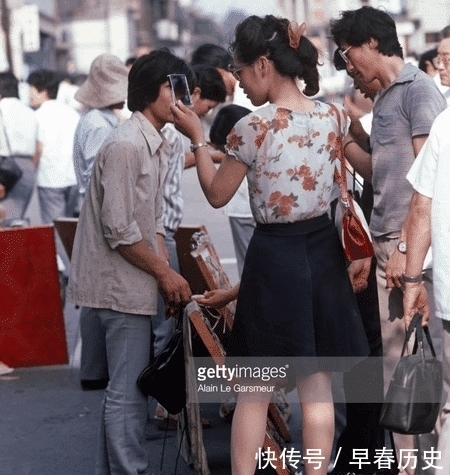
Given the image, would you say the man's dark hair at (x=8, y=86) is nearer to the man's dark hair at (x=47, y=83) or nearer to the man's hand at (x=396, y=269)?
the man's dark hair at (x=47, y=83)

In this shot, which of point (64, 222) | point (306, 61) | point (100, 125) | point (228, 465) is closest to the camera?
point (306, 61)

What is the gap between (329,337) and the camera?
4086 millimetres

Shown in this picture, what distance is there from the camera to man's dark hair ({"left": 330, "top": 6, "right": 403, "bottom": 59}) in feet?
14.8

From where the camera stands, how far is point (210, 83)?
19.2 ft

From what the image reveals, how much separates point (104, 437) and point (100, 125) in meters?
2.60

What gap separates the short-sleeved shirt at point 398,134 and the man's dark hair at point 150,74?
75 centimetres

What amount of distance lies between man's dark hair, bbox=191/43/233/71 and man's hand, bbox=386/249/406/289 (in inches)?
109

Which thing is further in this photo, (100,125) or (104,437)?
(100,125)

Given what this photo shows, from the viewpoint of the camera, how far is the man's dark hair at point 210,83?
19.1 feet

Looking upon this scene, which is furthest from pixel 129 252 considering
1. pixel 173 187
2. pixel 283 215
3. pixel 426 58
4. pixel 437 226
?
pixel 426 58

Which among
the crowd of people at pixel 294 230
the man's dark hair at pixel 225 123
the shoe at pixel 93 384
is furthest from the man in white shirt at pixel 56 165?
the crowd of people at pixel 294 230

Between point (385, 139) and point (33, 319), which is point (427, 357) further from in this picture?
point (33, 319)

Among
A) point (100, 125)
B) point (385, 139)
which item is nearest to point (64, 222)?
point (100, 125)

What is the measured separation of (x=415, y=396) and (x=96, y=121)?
3547 millimetres
